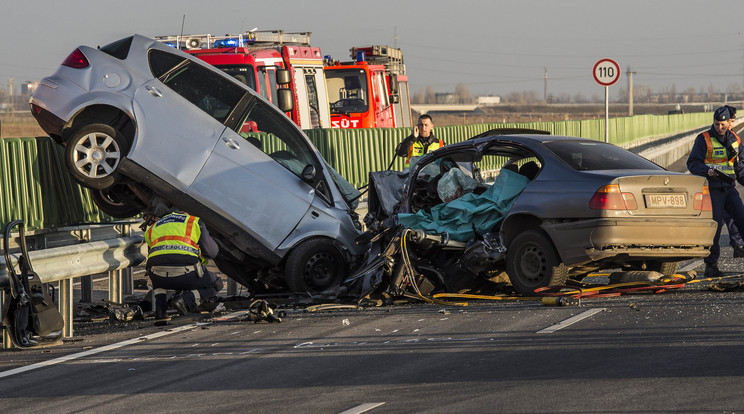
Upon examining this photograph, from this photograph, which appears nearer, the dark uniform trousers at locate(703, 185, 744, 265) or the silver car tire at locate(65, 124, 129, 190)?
the silver car tire at locate(65, 124, 129, 190)

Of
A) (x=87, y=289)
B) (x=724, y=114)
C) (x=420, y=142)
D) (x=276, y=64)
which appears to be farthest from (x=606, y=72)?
(x=87, y=289)

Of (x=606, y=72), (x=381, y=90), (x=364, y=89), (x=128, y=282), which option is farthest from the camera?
(x=381, y=90)

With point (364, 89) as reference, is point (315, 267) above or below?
below

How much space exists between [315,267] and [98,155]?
237 cm

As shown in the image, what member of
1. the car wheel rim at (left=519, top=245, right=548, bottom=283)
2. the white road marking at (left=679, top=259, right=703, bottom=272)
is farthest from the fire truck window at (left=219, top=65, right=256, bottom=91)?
the car wheel rim at (left=519, top=245, right=548, bottom=283)

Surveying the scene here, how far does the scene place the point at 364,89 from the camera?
23984 millimetres

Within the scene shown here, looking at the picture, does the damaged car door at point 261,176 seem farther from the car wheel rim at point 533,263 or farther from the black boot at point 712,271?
the black boot at point 712,271

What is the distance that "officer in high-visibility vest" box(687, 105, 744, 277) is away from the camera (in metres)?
11.9

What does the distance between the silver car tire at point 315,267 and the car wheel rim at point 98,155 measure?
195 centimetres

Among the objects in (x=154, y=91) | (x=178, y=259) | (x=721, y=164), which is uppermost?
(x=154, y=91)

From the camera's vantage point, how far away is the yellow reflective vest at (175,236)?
9695mm

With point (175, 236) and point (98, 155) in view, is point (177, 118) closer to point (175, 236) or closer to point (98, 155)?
point (98, 155)

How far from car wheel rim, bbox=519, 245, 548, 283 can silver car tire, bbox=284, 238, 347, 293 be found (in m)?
1.92

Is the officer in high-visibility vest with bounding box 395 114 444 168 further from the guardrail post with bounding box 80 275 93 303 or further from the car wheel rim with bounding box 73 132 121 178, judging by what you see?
the car wheel rim with bounding box 73 132 121 178
